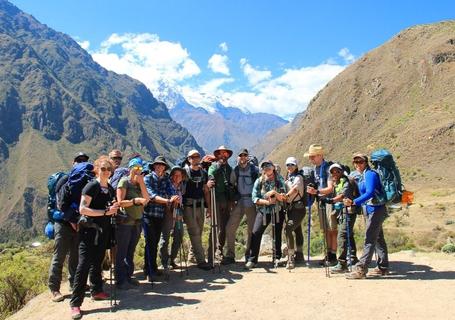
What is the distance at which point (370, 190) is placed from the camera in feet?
28.8

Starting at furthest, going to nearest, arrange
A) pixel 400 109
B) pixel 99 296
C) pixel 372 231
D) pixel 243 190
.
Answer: pixel 400 109
pixel 243 190
pixel 372 231
pixel 99 296

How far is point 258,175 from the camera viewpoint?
10.9 m

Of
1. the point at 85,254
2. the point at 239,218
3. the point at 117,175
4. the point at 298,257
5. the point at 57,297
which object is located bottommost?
the point at 57,297

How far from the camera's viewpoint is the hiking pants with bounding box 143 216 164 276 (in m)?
9.24

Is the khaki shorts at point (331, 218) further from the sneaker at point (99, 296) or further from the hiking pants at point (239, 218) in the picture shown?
the sneaker at point (99, 296)

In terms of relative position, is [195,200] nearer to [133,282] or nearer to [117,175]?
[117,175]

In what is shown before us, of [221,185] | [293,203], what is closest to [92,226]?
[221,185]

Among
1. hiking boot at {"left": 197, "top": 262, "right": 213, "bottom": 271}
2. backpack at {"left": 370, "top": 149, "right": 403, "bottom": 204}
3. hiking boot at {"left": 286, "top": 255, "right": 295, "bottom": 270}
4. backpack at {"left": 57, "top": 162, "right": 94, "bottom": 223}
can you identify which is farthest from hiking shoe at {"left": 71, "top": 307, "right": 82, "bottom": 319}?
backpack at {"left": 370, "top": 149, "right": 403, "bottom": 204}

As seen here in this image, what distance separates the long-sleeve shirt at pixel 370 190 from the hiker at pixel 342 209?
2.05 feet

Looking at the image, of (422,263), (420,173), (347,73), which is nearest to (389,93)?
(347,73)

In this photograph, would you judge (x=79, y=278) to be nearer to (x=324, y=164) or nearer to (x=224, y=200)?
(x=224, y=200)

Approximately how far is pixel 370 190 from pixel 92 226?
5.06m

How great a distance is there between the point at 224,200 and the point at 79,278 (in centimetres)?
442

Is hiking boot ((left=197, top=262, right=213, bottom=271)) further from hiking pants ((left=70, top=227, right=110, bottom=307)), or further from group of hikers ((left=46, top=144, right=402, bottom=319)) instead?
hiking pants ((left=70, top=227, right=110, bottom=307))
